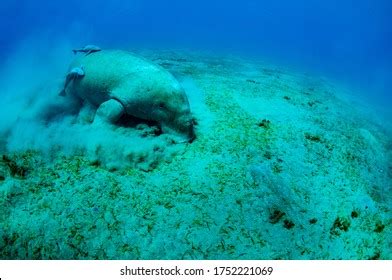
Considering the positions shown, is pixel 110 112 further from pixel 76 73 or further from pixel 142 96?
pixel 76 73

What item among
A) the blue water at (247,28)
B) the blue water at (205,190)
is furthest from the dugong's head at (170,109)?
the blue water at (247,28)

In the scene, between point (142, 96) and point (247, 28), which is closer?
point (142, 96)

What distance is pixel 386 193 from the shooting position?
529 cm

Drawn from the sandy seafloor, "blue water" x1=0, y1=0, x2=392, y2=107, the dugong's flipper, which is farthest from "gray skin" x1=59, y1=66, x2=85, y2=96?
"blue water" x1=0, y1=0, x2=392, y2=107

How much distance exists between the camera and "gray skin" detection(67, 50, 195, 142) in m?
4.89

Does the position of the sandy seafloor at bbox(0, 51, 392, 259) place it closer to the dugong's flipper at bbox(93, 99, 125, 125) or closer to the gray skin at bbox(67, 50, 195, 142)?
the gray skin at bbox(67, 50, 195, 142)

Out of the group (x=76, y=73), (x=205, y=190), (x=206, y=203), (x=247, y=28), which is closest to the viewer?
(x=206, y=203)

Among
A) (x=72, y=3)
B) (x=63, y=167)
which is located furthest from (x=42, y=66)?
(x=72, y=3)

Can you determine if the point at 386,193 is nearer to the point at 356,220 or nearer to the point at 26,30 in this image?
the point at 356,220

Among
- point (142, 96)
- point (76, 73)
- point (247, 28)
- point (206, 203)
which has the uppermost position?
point (247, 28)

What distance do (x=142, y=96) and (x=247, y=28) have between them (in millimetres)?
87470

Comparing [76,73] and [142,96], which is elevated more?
[76,73]

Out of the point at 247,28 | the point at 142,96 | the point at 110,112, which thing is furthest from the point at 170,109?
the point at 247,28

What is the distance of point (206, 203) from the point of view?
398cm
